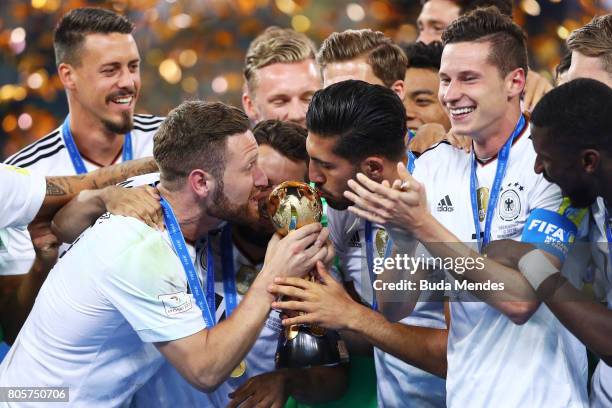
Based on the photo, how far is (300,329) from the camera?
287 cm

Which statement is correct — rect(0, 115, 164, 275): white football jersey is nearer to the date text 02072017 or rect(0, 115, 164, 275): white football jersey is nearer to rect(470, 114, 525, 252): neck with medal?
the date text 02072017

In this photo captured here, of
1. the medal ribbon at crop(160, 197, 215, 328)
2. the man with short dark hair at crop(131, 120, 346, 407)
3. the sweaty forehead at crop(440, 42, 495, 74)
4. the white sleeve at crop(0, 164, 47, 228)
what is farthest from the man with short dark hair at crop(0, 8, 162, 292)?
the sweaty forehead at crop(440, 42, 495, 74)

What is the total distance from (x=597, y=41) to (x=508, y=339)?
1085 millimetres

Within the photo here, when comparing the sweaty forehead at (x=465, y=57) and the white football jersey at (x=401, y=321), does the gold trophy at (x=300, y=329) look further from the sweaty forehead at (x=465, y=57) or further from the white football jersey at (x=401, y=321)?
the sweaty forehead at (x=465, y=57)

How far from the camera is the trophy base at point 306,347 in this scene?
9.40 ft

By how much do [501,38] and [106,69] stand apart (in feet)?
6.88


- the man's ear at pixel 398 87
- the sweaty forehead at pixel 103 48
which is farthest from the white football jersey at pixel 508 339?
the sweaty forehead at pixel 103 48

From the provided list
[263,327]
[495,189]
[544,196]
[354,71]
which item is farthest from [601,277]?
[354,71]

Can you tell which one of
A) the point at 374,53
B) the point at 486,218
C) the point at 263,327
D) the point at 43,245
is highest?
the point at 374,53

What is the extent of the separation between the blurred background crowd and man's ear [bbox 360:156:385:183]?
3.26m

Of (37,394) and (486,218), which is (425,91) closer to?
(486,218)

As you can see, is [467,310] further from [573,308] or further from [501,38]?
[501,38]

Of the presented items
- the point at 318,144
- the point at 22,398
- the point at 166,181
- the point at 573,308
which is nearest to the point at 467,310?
the point at 573,308

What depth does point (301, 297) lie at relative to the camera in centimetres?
277
